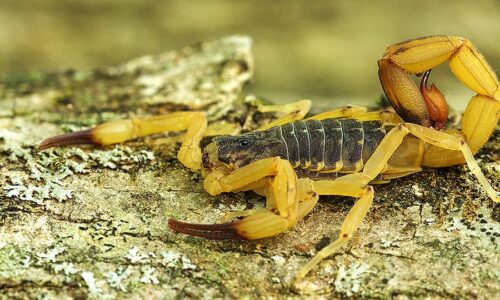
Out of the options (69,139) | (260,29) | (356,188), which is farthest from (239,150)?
(260,29)

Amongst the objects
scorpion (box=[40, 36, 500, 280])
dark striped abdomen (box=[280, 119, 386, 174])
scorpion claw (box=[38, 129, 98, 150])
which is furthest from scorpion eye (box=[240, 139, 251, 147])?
scorpion claw (box=[38, 129, 98, 150])

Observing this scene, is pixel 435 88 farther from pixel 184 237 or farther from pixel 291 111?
pixel 184 237

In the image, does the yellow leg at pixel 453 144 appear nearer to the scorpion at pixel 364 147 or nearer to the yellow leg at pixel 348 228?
the scorpion at pixel 364 147

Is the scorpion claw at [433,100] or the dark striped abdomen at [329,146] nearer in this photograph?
the dark striped abdomen at [329,146]

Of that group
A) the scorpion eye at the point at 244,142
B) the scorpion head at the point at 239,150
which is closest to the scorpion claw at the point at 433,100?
the scorpion head at the point at 239,150

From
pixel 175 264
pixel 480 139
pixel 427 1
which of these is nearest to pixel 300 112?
pixel 480 139

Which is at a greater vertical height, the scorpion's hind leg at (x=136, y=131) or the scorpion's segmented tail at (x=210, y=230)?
the scorpion's hind leg at (x=136, y=131)
